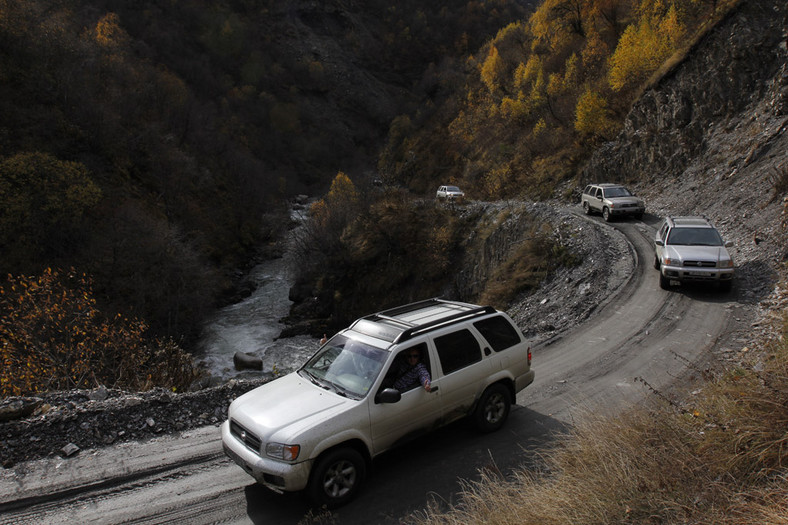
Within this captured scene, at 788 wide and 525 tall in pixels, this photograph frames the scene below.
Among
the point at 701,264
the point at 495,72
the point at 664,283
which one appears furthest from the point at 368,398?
the point at 495,72

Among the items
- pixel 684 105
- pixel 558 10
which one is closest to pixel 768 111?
pixel 684 105

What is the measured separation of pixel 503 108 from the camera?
170 ft

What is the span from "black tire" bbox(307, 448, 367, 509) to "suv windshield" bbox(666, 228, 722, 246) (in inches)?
473

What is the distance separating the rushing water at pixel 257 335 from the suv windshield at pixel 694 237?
15.5 metres

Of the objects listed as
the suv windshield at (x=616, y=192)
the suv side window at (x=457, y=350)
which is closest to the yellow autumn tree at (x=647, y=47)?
the suv windshield at (x=616, y=192)

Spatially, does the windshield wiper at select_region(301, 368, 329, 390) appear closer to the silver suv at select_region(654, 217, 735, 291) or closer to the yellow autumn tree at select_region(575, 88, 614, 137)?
the silver suv at select_region(654, 217, 735, 291)

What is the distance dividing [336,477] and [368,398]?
37.7 inches

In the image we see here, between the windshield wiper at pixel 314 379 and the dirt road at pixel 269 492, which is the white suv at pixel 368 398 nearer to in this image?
the windshield wiper at pixel 314 379

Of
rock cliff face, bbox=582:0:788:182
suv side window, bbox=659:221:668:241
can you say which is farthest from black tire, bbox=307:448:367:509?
rock cliff face, bbox=582:0:788:182

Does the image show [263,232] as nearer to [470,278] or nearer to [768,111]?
[470,278]

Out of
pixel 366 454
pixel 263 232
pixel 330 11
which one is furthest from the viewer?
pixel 330 11

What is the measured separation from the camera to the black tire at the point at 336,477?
513 centimetres

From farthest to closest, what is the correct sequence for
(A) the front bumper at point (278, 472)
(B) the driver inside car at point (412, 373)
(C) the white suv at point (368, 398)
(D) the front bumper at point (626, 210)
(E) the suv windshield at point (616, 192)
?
(E) the suv windshield at point (616, 192) < (D) the front bumper at point (626, 210) < (B) the driver inside car at point (412, 373) < (C) the white suv at point (368, 398) < (A) the front bumper at point (278, 472)

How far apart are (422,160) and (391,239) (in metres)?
37.2
